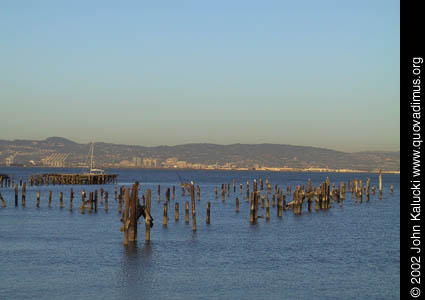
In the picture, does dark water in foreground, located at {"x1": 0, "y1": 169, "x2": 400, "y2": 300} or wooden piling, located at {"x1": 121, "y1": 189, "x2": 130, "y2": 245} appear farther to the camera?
wooden piling, located at {"x1": 121, "y1": 189, "x2": 130, "y2": 245}

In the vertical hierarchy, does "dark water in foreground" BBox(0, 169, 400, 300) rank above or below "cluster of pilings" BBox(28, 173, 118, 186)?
below

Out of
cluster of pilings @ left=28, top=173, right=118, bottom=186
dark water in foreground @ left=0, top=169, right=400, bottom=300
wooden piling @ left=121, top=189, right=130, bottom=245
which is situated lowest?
dark water in foreground @ left=0, top=169, right=400, bottom=300

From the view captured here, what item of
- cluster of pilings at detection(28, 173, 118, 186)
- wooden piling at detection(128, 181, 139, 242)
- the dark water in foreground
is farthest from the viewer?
cluster of pilings at detection(28, 173, 118, 186)

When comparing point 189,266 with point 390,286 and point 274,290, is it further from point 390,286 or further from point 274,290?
point 390,286

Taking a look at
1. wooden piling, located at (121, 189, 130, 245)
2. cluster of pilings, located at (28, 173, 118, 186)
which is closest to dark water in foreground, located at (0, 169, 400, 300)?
wooden piling, located at (121, 189, 130, 245)

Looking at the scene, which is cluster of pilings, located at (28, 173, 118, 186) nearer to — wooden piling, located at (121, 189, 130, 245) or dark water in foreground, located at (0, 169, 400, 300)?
dark water in foreground, located at (0, 169, 400, 300)

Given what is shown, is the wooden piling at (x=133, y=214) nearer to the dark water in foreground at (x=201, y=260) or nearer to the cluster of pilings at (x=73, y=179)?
the dark water in foreground at (x=201, y=260)

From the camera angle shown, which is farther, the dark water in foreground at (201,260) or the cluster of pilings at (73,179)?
the cluster of pilings at (73,179)

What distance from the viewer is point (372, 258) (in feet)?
121

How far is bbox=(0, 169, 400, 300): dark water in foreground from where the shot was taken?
28.1 meters

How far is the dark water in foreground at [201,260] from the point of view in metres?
28.1

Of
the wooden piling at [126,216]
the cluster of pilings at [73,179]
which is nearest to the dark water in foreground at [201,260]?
the wooden piling at [126,216]

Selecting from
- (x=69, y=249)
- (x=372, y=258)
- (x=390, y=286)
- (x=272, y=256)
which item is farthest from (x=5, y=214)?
(x=390, y=286)
